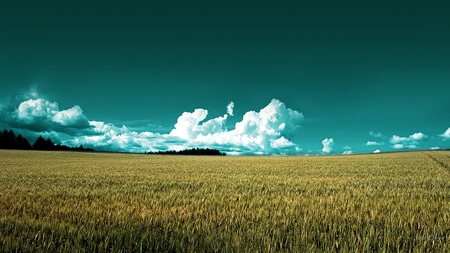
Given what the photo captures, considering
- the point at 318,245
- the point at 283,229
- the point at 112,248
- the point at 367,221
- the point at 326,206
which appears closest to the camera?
the point at 112,248

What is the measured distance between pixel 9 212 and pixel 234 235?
195 inches

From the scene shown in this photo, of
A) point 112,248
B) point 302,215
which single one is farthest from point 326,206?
point 112,248

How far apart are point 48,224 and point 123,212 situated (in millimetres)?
1347

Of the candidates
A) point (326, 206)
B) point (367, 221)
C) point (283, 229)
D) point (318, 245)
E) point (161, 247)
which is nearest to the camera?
point (161, 247)

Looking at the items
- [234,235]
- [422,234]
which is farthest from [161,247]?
[422,234]

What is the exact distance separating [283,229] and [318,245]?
0.67 metres

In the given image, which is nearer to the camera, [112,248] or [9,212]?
[112,248]

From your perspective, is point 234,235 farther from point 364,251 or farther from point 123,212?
Answer: point 123,212

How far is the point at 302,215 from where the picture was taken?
5555 mm

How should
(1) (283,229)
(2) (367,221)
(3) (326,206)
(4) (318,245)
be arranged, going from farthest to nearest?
(3) (326,206), (2) (367,221), (1) (283,229), (4) (318,245)

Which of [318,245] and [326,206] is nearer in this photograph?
[318,245]

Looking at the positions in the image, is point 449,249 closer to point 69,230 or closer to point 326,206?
point 326,206

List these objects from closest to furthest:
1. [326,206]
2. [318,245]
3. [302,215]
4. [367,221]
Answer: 1. [318,245]
2. [367,221]
3. [302,215]
4. [326,206]

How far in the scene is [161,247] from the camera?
3619mm
